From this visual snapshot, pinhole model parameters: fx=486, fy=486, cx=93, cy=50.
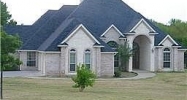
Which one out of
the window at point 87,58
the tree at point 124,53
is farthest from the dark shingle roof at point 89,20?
the window at point 87,58

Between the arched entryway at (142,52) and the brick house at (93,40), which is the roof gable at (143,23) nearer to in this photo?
the brick house at (93,40)

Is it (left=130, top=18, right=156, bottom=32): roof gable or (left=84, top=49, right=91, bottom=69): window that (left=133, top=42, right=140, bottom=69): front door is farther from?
(left=84, top=49, right=91, bottom=69): window

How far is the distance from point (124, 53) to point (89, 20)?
5.00 metres

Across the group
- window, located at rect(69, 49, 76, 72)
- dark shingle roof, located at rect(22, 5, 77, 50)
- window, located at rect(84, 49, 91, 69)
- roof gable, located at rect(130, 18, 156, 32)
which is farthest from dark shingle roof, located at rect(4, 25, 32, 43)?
roof gable, located at rect(130, 18, 156, 32)

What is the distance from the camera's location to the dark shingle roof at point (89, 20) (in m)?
48.7

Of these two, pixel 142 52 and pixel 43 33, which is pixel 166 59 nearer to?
pixel 142 52

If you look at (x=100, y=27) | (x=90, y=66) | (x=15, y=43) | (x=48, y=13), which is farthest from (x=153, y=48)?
(x=15, y=43)

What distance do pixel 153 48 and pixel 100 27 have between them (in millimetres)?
5943

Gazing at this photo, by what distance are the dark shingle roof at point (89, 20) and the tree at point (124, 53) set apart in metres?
1.95

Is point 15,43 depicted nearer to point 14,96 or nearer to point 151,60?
point 14,96

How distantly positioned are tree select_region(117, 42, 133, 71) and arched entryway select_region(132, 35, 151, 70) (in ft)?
9.12

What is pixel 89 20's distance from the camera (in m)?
49.6

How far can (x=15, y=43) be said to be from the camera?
25.5 m

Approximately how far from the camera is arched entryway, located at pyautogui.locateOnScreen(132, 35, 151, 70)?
51094 mm
